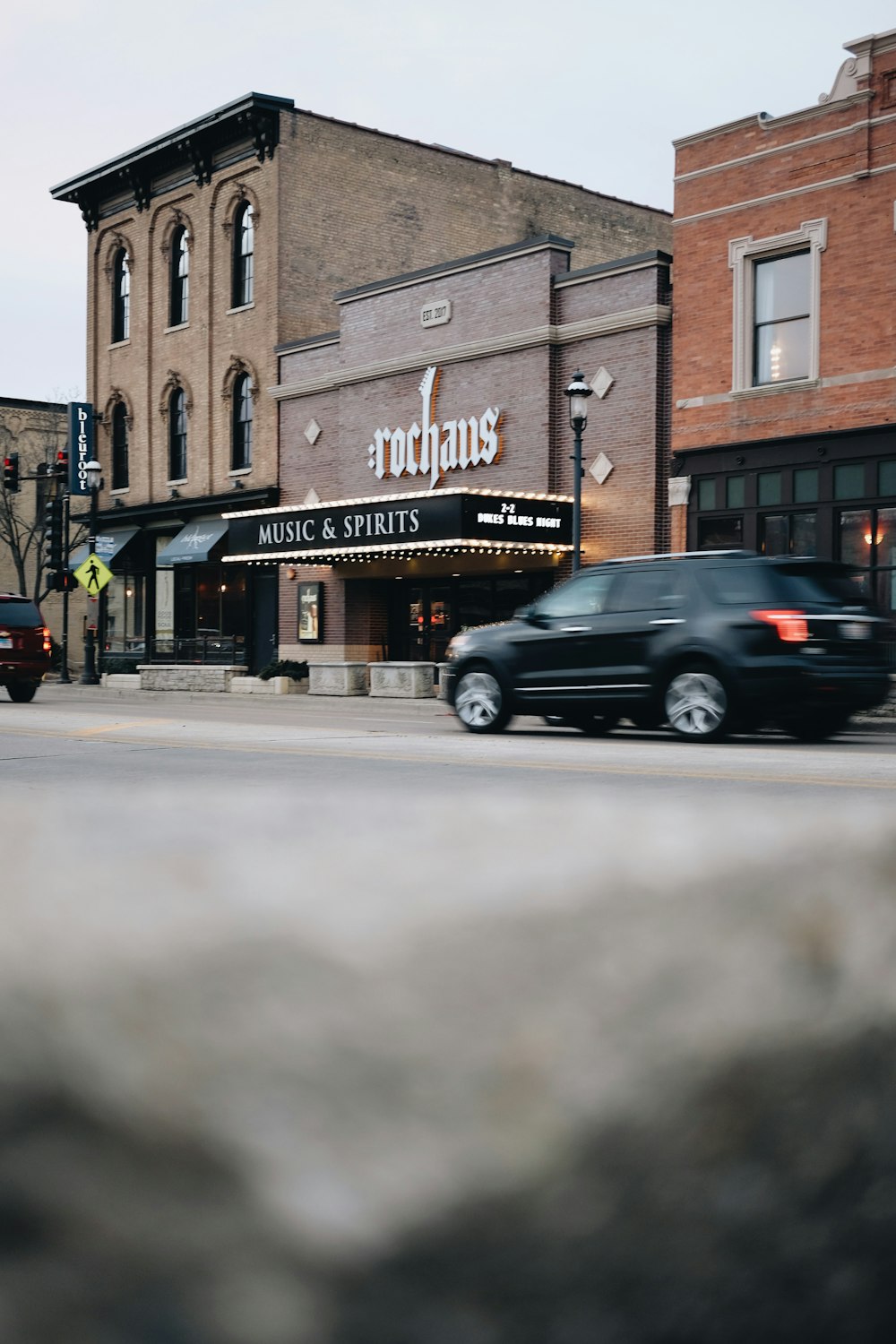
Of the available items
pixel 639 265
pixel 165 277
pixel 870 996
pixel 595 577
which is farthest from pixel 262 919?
pixel 165 277

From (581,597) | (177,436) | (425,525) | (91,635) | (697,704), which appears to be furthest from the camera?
(177,436)

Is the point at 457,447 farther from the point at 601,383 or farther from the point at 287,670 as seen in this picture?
the point at 287,670

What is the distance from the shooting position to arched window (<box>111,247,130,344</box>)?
3650 centimetres

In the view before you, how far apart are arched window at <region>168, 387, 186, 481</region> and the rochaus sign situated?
26.8 feet

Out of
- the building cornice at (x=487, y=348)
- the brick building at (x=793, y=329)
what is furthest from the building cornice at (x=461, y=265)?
the brick building at (x=793, y=329)

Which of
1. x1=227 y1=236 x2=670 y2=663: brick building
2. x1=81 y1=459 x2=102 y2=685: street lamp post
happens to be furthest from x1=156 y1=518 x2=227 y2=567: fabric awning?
x1=227 y1=236 x2=670 y2=663: brick building

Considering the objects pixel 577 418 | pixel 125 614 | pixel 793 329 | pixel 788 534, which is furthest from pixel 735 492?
pixel 125 614

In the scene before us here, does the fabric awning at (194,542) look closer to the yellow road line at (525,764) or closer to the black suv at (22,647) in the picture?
the black suv at (22,647)

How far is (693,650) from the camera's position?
12.6 m

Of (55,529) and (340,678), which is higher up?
(55,529)

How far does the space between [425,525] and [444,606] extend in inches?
148

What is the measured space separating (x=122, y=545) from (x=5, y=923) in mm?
36365

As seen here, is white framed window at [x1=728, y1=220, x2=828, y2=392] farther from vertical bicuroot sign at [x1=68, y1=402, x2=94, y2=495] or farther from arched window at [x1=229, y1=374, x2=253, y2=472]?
vertical bicuroot sign at [x1=68, y1=402, x2=94, y2=495]

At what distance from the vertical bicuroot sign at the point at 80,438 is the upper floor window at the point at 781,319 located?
20254mm
